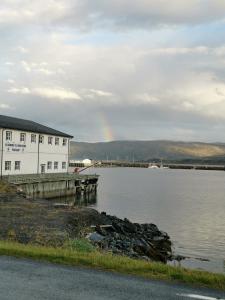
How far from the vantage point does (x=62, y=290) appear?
8.50m

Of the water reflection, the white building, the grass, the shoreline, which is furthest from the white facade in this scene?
the grass

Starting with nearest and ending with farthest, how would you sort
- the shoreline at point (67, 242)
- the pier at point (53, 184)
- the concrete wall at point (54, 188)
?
the shoreline at point (67, 242) < the pier at point (53, 184) < the concrete wall at point (54, 188)

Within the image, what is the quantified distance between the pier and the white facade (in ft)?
4.96

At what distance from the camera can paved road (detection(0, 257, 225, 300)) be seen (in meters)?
8.13

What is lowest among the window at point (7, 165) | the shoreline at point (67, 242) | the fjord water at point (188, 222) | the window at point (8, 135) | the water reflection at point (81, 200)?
the fjord water at point (188, 222)

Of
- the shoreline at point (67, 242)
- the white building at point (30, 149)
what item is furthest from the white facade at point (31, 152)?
the shoreline at point (67, 242)

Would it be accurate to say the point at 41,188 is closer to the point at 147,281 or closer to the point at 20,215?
the point at 20,215

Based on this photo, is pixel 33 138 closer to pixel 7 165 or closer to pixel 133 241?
pixel 7 165

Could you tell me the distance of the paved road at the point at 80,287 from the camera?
26.7 feet

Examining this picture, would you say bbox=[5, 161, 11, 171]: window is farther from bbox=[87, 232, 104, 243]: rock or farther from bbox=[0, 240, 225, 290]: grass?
bbox=[0, 240, 225, 290]: grass

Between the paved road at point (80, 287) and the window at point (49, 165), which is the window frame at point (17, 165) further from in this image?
the paved road at point (80, 287)

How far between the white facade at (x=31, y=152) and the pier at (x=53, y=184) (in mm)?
1511

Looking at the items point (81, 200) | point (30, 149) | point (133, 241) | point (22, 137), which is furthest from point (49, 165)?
point (133, 241)

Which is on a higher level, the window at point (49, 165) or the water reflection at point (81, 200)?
the window at point (49, 165)
